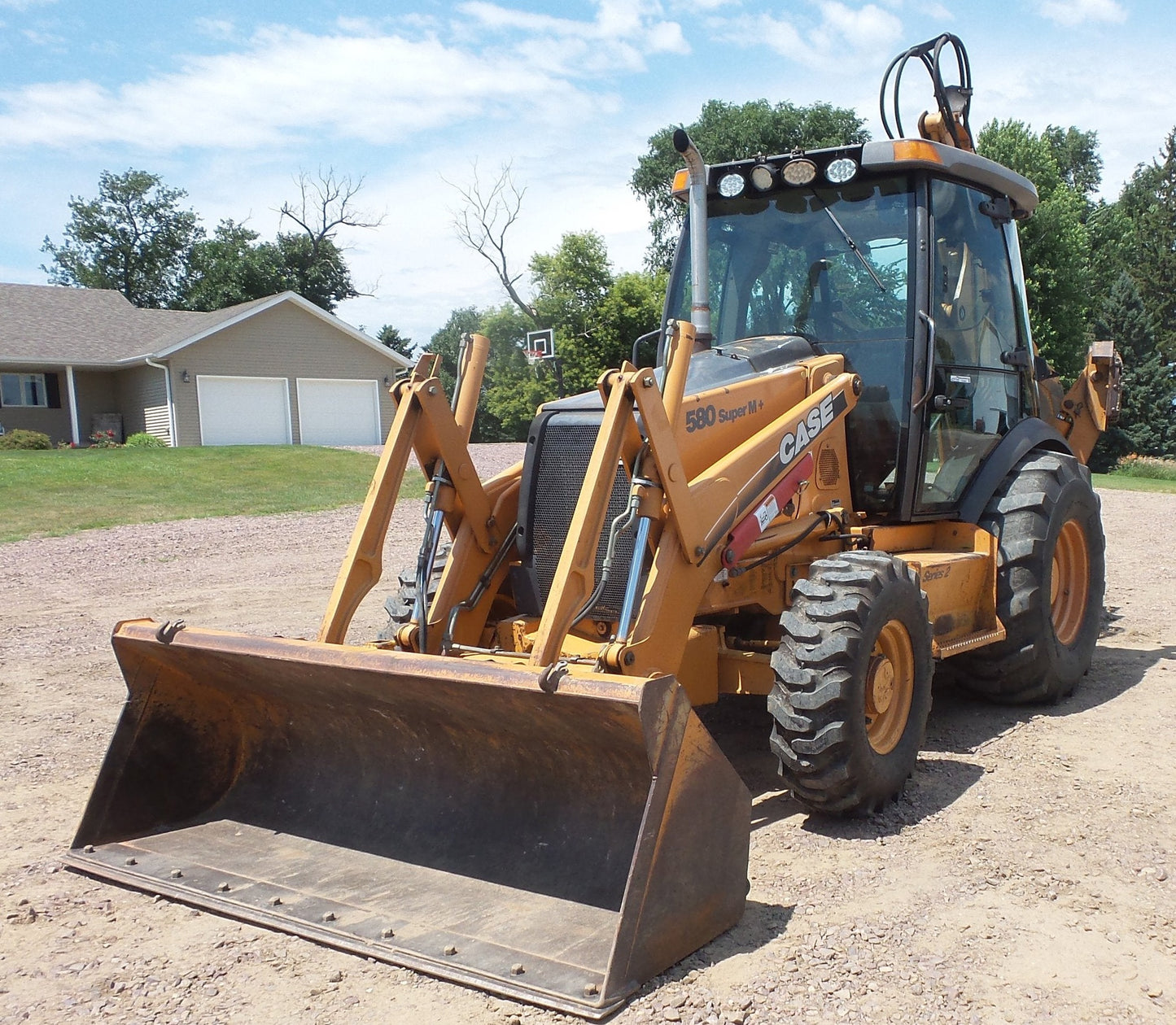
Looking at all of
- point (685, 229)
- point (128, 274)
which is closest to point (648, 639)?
point (685, 229)

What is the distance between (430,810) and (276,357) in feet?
92.4

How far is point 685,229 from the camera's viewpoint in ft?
20.3

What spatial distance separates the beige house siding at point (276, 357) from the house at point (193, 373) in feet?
0.09

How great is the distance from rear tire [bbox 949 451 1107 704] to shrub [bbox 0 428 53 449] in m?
24.1

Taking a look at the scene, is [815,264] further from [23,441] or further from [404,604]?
[23,441]

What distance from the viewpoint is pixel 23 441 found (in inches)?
992

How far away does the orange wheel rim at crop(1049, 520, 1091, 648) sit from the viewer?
6.52 meters

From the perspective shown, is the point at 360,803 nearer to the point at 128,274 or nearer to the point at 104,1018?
the point at 104,1018

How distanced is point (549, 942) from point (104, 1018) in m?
1.24

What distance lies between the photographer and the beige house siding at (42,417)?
96.1ft

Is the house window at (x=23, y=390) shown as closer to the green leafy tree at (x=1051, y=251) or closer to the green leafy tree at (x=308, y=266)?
the green leafy tree at (x=308, y=266)

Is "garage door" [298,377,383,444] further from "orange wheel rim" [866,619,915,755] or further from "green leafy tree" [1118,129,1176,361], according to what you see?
"green leafy tree" [1118,129,1176,361]

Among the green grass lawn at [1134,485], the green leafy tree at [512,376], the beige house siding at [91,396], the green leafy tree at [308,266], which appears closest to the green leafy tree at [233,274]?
the green leafy tree at [308,266]

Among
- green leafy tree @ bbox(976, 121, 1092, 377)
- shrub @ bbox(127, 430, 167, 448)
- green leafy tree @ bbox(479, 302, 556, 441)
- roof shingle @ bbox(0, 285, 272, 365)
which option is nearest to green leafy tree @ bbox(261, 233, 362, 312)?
green leafy tree @ bbox(479, 302, 556, 441)
